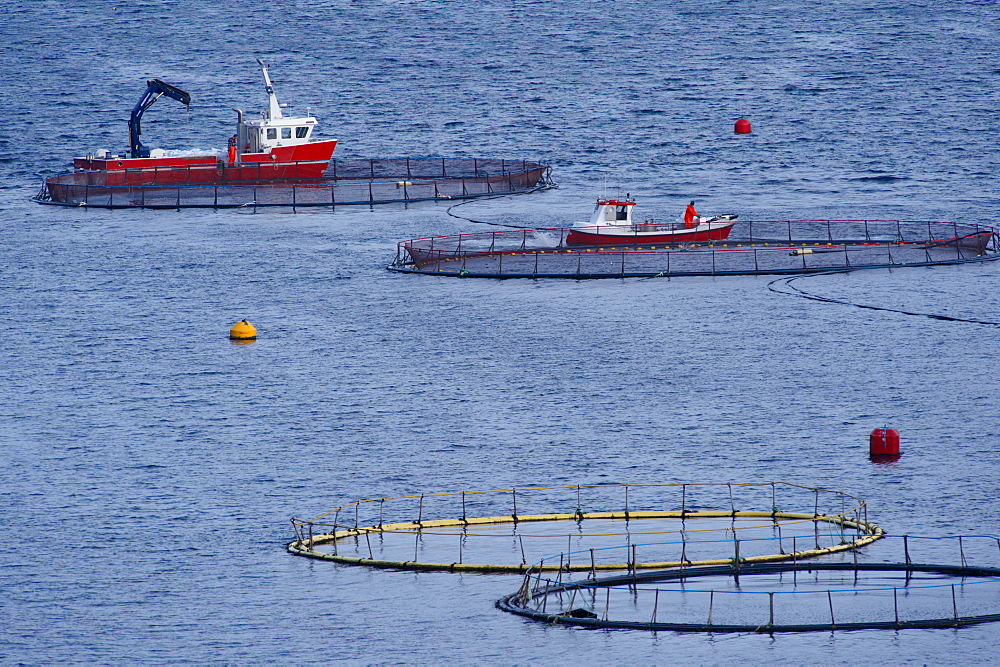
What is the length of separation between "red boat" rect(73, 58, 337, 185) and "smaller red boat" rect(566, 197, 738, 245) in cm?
3299

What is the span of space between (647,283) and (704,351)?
1463 centimetres

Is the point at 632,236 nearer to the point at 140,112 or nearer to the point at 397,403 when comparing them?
the point at 397,403

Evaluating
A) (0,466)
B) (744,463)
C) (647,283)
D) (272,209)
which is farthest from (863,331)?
(272,209)

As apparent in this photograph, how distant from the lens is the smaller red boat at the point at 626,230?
311 ft

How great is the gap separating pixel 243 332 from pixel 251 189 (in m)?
43.3

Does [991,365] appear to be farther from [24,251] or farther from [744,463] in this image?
[24,251]

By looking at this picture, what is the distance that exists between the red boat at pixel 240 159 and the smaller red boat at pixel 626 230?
3299cm

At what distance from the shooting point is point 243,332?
7819 cm

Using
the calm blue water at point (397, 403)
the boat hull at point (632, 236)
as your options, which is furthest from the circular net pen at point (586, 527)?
the boat hull at point (632, 236)

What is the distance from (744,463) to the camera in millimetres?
58781

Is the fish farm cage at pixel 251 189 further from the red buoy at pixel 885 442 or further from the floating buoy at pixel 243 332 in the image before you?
the red buoy at pixel 885 442

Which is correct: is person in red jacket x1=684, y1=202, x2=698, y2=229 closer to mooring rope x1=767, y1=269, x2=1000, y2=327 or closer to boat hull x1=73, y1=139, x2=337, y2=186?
mooring rope x1=767, y1=269, x2=1000, y2=327

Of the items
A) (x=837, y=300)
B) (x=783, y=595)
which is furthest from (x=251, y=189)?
(x=783, y=595)

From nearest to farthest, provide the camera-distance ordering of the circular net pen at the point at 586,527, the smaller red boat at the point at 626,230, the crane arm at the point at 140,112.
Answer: the circular net pen at the point at 586,527 < the smaller red boat at the point at 626,230 < the crane arm at the point at 140,112
